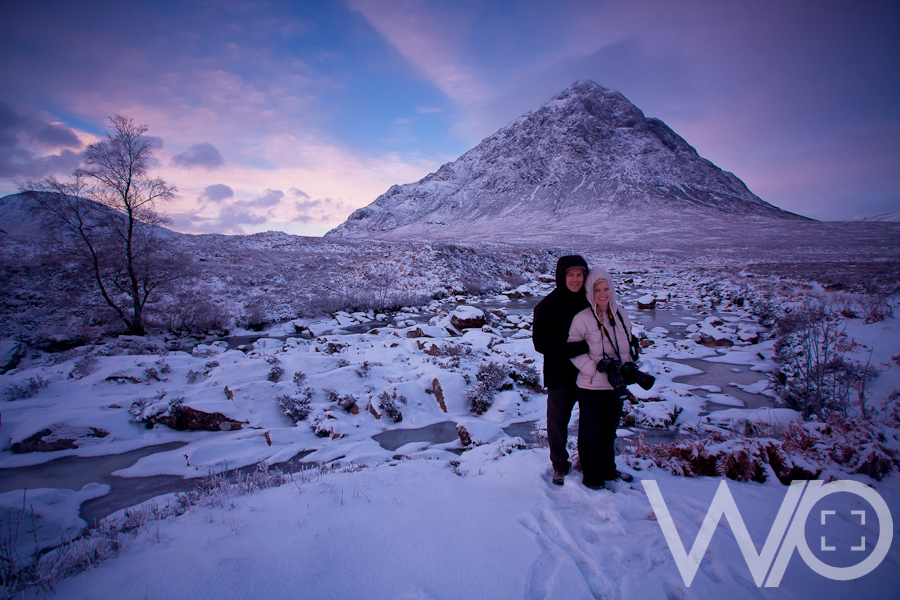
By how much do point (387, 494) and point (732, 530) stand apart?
2635 millimetres

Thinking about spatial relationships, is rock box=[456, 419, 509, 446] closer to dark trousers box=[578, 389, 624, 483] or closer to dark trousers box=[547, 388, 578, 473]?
dark trousers box=[547, 388, 578, 473]

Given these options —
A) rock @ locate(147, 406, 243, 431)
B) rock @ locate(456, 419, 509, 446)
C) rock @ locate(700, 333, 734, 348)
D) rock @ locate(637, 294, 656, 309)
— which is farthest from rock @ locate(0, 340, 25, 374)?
rock @ locate(637, 294, 656, 309)

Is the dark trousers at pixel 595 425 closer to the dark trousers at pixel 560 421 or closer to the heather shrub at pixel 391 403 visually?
the dark trousers at pixel 560 421

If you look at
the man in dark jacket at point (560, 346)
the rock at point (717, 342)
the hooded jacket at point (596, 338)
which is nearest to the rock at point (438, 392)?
the man in dark jacket at point (560, 346)

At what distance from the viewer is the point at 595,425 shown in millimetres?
3018

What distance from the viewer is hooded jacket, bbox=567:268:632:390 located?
2887 mm

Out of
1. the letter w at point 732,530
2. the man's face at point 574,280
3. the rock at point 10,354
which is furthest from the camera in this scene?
the rock at point 10,354

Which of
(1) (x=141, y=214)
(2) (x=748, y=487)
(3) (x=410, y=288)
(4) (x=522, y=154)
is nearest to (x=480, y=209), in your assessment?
(4) (x=522, y=154)

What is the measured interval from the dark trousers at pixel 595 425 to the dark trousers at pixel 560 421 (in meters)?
0.12

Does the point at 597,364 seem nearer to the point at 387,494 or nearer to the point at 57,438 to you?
the point at 387,494

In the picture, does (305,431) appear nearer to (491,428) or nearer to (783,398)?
(491,428)

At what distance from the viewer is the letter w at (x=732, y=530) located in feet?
→ 7.13

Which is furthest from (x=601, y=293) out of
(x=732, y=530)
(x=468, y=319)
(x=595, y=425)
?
(x=468, y=319)

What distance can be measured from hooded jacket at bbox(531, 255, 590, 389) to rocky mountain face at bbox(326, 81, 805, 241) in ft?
215
